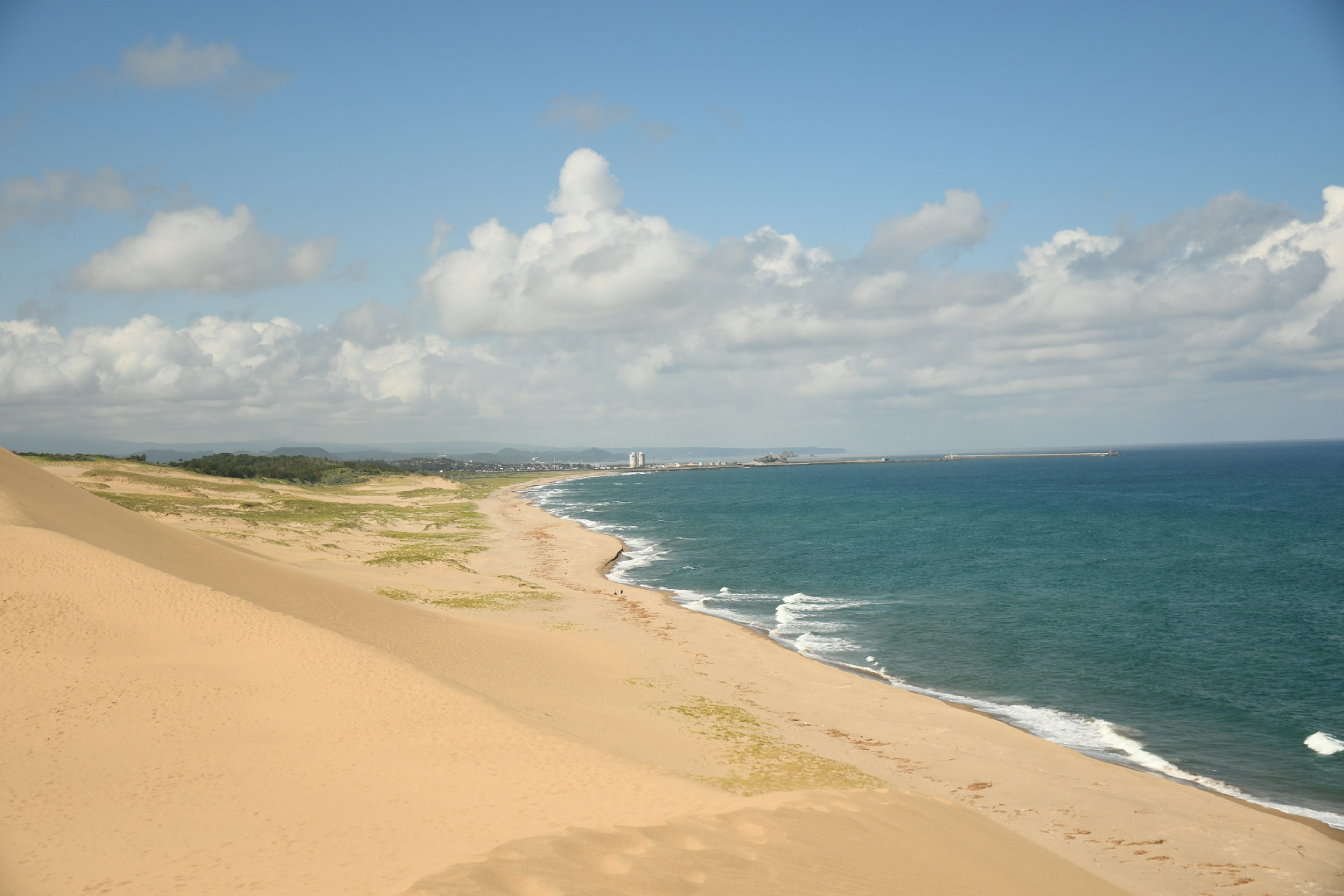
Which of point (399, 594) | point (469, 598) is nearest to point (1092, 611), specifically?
point (469, 598)

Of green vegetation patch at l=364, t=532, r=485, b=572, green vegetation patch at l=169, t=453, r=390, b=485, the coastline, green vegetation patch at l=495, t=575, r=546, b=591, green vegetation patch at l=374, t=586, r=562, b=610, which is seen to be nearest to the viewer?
the coastline

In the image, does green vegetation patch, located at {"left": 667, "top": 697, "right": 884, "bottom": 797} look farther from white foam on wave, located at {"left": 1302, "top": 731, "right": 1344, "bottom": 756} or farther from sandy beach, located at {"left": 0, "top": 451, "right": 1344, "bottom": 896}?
white foam on wave, located at {"left": 1302, "top": 731, "right": 1344, "bottom": 756}

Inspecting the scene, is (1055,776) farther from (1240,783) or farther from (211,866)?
(211,866)

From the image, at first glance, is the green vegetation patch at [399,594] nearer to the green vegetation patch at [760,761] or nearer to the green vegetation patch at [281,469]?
the green vegetation patch at [760,761]

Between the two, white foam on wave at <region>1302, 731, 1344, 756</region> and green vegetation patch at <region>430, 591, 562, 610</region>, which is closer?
white foam on wave at <region>1302, 731, 1344, 756</region>

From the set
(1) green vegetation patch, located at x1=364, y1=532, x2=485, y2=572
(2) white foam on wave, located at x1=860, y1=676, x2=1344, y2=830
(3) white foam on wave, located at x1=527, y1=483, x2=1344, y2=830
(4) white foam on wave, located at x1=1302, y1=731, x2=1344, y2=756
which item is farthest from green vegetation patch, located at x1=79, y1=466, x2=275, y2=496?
(4) white foam on wave, located at x1=1302, y1=731, x2=1344, y2=756

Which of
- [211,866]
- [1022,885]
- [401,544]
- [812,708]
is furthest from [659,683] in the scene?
[401,544]
